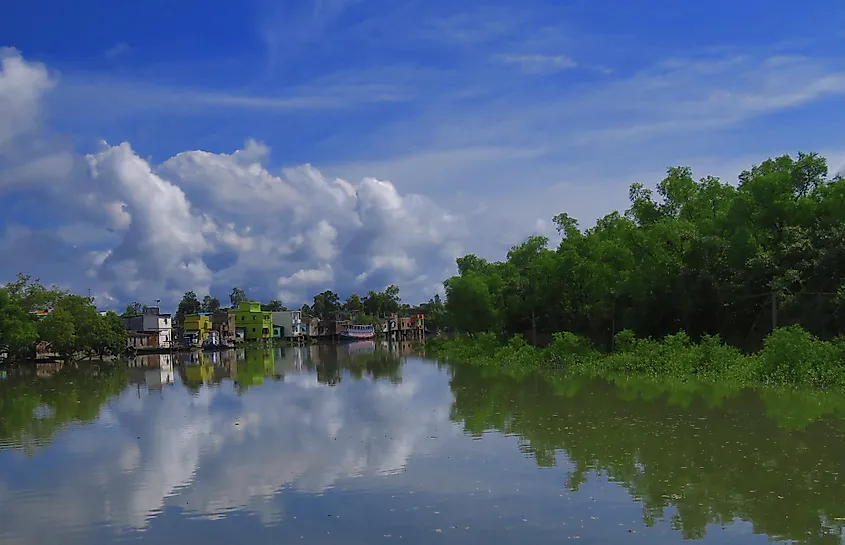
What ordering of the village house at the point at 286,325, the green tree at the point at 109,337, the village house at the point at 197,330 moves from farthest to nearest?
the village house at the point at 286,325, the village house at the point at 197,330, the green tree at the point at 109,337

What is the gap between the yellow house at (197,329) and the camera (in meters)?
104

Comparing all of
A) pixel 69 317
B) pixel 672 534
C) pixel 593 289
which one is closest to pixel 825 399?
pixel 672 534

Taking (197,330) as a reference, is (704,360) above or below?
below

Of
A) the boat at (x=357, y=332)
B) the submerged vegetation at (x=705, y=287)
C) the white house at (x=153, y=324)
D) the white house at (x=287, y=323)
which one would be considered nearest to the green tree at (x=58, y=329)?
the white house at (x=153, y=324)

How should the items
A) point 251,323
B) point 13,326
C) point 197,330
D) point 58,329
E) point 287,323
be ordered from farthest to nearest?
point 287,323
point 251,323
point 197,330
point 58,329
point 13,326

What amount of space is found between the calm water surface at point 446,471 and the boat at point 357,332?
4106 inches

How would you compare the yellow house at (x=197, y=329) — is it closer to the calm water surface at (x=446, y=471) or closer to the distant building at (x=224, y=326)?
the distant building at (x=224, y=326)

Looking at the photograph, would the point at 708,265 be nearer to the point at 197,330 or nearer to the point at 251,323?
the point at 197,330

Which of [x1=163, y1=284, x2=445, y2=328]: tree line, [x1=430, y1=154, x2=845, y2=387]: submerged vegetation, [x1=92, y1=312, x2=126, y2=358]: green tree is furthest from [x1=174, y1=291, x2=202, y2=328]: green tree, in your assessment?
[x1=430, y1=154, x2=845, y2=387]: submerged vegetation

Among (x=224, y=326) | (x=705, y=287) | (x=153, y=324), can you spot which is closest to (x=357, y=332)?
(x=224, y=326)

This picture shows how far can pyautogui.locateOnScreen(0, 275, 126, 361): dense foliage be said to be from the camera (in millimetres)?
64062

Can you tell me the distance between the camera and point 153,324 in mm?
99562

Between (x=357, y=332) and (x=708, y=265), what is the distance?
99697 millimetres

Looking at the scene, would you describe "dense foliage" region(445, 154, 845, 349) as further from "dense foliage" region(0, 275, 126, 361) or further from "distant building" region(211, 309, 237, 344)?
"distant building" region(211, 309, 237, 344)
